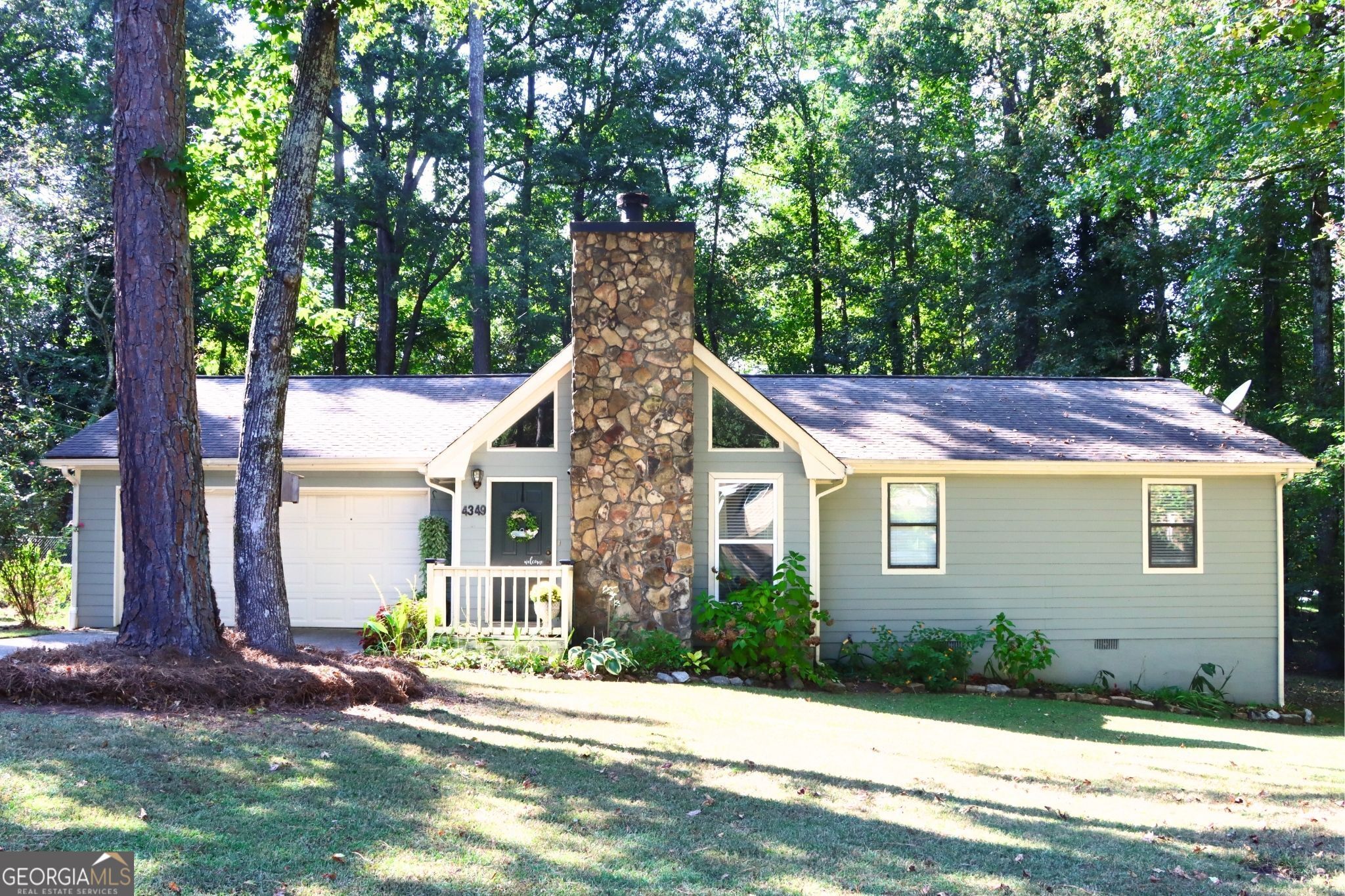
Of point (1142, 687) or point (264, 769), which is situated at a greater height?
point (264, 769)

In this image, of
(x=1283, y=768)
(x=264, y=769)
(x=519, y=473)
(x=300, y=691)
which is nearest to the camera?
(x=264, y=769)

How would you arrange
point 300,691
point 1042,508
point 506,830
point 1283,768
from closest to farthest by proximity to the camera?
point 506,830 < point 300,691 < point 1283,768 < point 1042,508

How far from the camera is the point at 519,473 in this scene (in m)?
11.4

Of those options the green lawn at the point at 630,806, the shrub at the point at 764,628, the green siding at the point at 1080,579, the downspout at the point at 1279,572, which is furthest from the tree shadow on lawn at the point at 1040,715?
the downspout at the point at 1279,572

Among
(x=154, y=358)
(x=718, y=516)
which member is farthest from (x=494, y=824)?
(x=718, y=516)

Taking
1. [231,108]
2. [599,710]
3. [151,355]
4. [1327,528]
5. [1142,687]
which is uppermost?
[231,108]

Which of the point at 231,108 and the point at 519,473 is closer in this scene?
the point at 231,108

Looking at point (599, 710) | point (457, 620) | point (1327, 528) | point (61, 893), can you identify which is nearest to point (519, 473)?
point (457, 620)

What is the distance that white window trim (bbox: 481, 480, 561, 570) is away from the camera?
37.3ft

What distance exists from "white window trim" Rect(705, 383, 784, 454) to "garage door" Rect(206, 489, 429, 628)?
171 inches

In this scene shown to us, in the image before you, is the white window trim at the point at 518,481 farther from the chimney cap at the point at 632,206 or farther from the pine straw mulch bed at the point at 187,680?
the pine straw mulch bed at the point at 187,680

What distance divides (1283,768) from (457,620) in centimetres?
801

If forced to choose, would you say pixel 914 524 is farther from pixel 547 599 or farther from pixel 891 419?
pixel 547 599

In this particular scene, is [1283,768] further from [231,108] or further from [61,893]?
[231,108]
